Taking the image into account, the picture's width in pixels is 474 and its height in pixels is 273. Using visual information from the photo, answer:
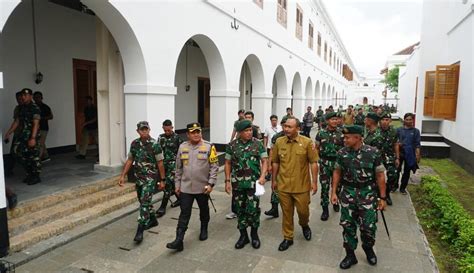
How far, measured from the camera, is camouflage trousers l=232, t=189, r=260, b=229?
435cm

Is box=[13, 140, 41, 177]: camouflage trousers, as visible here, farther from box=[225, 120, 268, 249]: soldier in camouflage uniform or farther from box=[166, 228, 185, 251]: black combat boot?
box=[225, 120, 268, 249]: soldier in camouflage uniform

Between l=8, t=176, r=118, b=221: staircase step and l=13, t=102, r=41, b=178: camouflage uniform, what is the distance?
2.91ft

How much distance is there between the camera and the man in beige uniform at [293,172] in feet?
13.7

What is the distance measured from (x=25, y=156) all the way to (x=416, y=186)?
785 centimetres

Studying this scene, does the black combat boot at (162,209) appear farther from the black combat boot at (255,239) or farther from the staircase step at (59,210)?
the black combat boot at (255,239)

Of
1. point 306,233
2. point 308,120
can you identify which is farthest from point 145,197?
point 308,120

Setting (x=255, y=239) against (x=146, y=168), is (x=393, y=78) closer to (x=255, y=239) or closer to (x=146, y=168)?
(x=255, y=239)

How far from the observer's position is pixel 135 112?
20.5 feet

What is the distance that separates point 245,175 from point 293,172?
61 centimetres

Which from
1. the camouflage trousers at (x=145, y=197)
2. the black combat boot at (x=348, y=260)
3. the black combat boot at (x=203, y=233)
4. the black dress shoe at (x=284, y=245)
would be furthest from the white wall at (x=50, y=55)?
the black combat boot at (x=348, y=260)

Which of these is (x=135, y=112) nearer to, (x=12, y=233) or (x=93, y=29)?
(x=12, y=233)

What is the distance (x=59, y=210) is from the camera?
499 centimetres

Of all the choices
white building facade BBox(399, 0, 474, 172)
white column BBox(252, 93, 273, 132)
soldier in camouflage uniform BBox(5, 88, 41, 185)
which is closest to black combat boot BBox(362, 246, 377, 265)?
soldier in camouflage uniform BBox(5, 88, 41, 185)

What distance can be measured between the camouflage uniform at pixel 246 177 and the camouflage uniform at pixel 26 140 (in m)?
3.59
